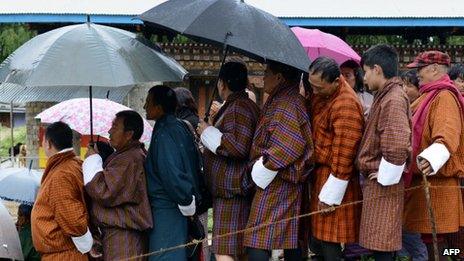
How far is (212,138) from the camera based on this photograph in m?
4.92

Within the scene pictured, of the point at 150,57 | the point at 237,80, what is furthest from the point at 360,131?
the point at 150,57

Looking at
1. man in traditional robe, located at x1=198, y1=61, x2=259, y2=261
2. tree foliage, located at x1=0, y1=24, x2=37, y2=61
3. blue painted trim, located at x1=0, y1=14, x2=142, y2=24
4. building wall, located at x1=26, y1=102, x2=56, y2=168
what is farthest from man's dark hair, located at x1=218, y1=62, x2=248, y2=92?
tree foliage, located at x1=0, y1=24, x2=37, y2=61

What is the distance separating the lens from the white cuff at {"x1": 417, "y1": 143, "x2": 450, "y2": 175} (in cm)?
475

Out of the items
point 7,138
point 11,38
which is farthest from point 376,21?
point 7,138

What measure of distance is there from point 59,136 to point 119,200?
566 mm

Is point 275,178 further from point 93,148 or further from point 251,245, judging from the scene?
point 93,148

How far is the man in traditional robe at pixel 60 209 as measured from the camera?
4773mm

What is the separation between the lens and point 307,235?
511 centimetres

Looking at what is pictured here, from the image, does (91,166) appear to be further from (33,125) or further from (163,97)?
(33,125)

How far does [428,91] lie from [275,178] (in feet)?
4.25

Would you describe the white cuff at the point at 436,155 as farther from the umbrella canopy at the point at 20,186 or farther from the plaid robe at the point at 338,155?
the umbrella canopy at the point at 20,186

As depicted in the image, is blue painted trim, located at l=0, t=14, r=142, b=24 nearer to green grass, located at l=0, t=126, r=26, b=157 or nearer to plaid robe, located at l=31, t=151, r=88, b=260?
plaid robe, located at l=31, t=151, r=88, b=260

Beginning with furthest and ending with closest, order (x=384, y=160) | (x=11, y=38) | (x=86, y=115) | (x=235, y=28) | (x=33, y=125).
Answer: (x=11, y=38) < (x=33, y=125) < (x=86, y=115) < (x=235, y=28) < (x=384, y=160)

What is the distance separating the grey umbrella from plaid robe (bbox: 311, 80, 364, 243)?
1143 mm
